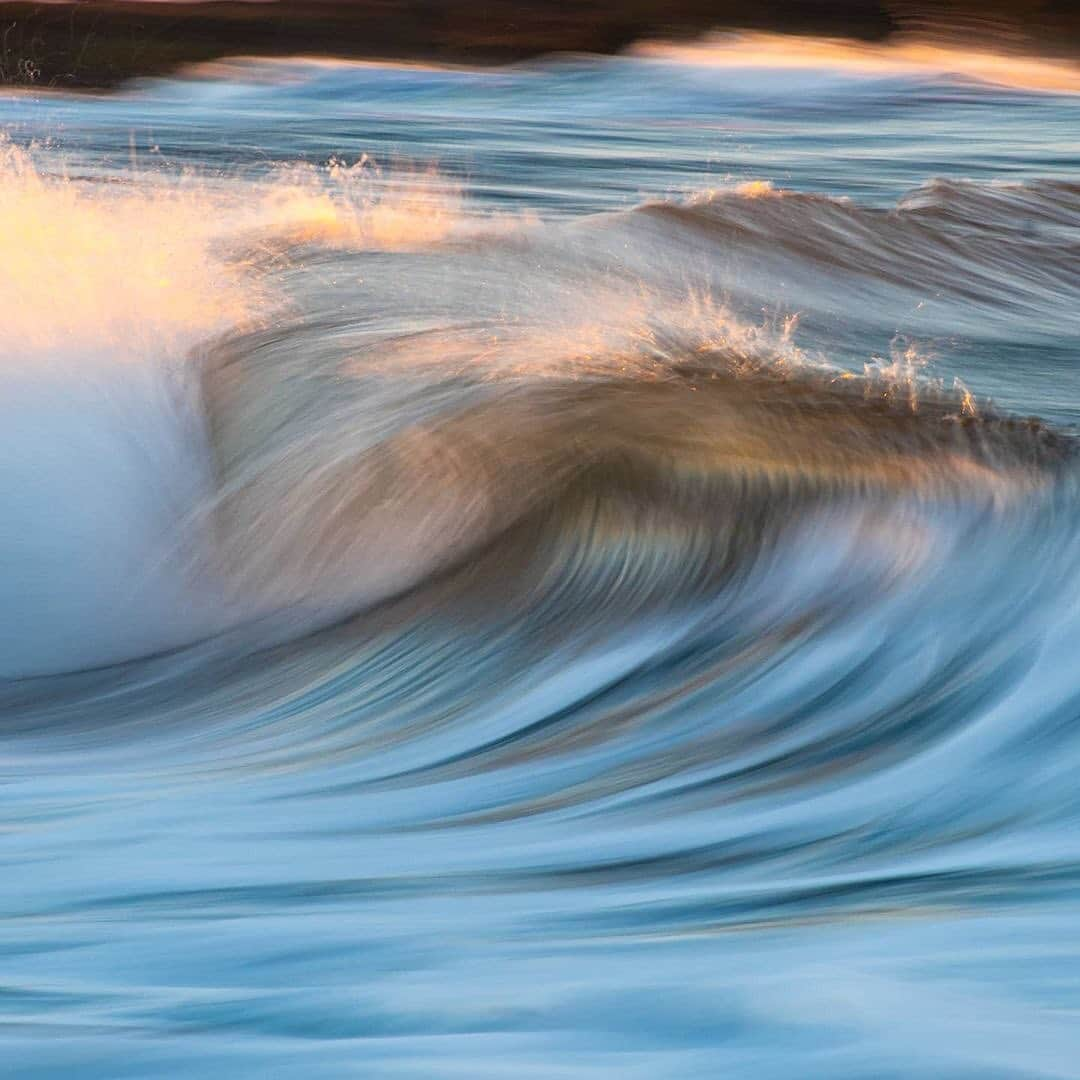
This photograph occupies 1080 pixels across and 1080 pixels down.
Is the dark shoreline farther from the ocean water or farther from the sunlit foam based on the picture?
the ocean water

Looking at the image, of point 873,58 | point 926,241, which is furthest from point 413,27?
point 926,241


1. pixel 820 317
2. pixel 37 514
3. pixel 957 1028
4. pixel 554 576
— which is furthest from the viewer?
pixel 820 317

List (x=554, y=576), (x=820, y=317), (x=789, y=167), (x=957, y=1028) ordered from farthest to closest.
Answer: (x=789, y=167) < (x=820, y=317) < (x=554, y=576) < (x=957, y=1028)

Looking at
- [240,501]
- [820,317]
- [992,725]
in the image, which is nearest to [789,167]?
[820,317]

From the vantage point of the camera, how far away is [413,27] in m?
16.3

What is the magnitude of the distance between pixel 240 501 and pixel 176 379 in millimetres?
629

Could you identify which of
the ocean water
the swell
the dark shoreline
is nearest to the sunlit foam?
the dark shoreline

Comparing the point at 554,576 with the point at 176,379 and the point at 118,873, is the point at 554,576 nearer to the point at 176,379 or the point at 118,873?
the point at 176,379

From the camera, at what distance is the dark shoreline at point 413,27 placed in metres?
15.1

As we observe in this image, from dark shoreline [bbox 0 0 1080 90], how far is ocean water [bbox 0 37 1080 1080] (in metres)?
7.53

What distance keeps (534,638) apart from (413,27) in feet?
44.2

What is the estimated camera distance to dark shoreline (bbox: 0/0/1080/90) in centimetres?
1513

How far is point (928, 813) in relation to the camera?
2.57 metres

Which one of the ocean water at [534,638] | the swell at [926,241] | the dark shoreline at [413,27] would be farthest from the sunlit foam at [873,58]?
the ocean water at [534,638]
